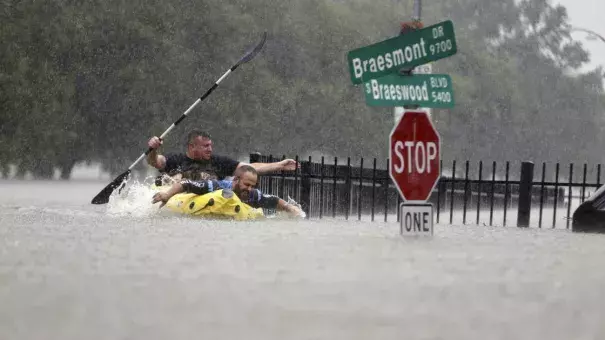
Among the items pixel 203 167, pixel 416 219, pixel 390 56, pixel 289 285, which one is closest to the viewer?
pixel 289 285

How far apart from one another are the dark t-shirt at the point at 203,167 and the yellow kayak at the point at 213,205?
356mm

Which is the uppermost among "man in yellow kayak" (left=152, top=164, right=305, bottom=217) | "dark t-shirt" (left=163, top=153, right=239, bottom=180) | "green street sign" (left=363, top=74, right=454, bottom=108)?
"green street sign" (left=363, top=74, right=454, bottom=108)

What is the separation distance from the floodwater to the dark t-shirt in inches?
135

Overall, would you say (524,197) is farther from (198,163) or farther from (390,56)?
(390,56)

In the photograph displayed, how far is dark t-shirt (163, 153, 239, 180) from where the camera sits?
22.2m

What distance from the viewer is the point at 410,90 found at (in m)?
16.5

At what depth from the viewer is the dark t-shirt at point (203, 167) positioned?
2223cm

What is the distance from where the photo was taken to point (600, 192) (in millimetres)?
21219

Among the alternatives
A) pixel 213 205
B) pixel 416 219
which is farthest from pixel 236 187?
pixel 416 219

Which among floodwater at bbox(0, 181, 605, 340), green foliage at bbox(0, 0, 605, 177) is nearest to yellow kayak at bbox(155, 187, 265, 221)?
floodwater at bbox(0, 181, 605, 340)

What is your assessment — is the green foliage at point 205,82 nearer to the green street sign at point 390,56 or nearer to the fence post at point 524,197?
the fence post at point 524,197

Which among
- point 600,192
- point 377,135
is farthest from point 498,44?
point 600,192

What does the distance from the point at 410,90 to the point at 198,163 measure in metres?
6.44

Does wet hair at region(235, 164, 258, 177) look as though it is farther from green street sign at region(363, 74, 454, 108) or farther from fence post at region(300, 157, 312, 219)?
green street sign at region(363, 74, 454, 108)
